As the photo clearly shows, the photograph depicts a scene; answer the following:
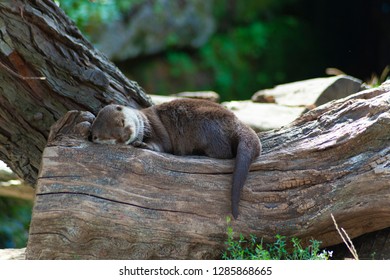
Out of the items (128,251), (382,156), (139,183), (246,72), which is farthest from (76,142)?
(246,72)

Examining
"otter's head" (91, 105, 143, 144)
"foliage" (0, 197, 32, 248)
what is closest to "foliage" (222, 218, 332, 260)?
"otter's head" (91, 105, 143, 144)

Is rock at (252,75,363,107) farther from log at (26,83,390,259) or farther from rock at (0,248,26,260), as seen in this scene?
rock at (0,248,26,260)

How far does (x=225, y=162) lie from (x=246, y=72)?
6938mm

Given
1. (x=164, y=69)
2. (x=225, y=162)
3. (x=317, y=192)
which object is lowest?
(x=317, y=192)

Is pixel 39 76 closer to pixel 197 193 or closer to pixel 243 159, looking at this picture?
pixel 197 193

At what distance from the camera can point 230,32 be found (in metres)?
10.2

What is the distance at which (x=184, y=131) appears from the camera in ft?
12.1

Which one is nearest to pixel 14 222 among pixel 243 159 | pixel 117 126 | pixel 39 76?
pixel 39 76

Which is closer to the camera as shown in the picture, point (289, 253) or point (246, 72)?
point (289, 253)

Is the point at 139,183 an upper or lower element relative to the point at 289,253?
upper

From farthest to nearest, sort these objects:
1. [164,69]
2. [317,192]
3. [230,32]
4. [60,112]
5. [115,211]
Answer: [230,32], [164,69], [60,112], [317,192], [115,211]

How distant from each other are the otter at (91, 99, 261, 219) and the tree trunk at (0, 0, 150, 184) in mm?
278

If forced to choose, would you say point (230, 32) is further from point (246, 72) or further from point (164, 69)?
point (164, 69)

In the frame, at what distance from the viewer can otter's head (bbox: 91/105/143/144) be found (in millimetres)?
3262
